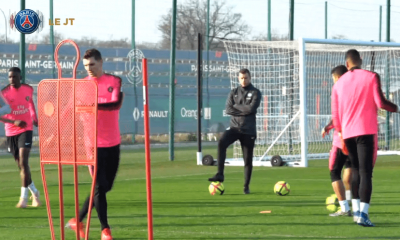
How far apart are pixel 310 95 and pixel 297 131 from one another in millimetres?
2340

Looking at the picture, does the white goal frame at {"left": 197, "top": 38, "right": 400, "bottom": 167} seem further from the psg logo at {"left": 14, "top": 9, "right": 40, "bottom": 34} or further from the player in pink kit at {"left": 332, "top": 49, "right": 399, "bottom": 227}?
the player in pink kit at {"left": 332, "top": 49, "right": 399, "bottom": 227}

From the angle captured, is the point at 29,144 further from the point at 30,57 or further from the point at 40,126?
the point at 30,57

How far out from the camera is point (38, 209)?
39.6ft

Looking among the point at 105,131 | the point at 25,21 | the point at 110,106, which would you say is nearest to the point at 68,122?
the point at 110,106

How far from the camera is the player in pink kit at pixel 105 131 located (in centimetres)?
876

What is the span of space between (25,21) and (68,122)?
580 inches

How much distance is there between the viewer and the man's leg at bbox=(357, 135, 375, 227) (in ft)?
31.8

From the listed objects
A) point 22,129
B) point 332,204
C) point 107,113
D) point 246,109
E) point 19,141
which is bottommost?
point 332,204

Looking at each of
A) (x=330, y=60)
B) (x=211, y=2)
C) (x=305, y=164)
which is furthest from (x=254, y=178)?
(x=211, y=2)

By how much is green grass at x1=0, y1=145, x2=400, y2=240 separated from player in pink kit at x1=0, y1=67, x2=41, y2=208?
402mm

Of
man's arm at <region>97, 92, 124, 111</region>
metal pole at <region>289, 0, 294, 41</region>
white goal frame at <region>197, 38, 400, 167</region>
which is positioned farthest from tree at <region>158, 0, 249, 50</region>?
man's arm at <region>97, 92, 124, 111</region>

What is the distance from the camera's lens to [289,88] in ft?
74.3

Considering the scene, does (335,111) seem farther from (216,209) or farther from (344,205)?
(216,209)

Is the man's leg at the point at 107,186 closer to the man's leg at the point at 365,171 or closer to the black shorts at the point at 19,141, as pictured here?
the man's leg at the point at 365,171
